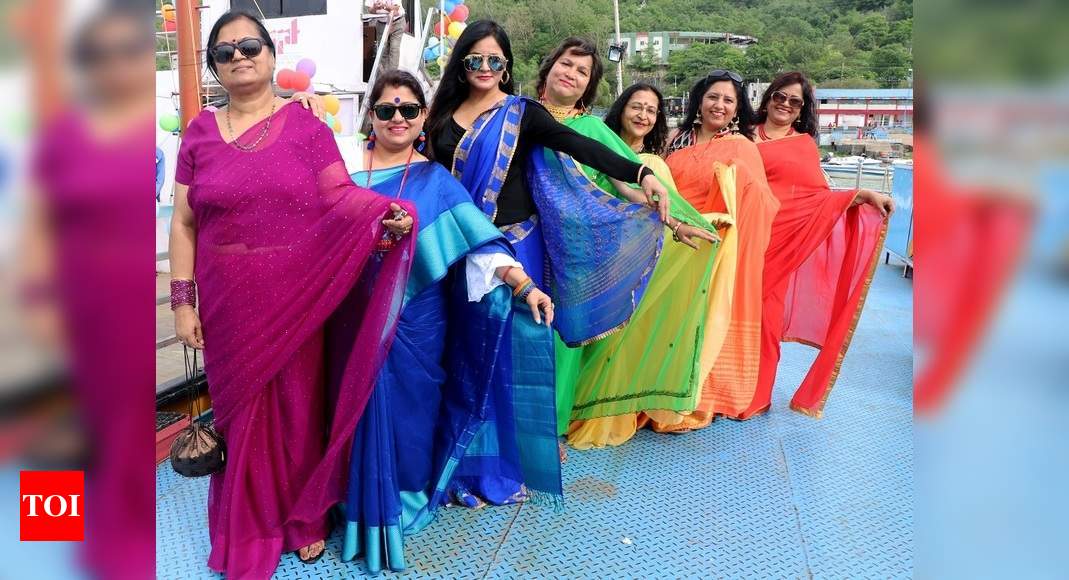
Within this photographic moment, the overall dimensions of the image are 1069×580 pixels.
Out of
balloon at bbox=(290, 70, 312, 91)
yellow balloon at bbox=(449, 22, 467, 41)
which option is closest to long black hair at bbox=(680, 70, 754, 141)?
balloon at bbox=(290, 70, 312, 91)

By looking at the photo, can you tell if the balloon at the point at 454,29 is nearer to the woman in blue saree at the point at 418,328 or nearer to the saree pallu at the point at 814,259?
the saree pallu at the point at 814,259

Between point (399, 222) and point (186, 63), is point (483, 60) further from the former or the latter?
point (186, 63)

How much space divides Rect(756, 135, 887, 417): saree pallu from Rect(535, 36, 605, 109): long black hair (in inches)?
41.4

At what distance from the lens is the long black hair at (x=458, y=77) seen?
2.40m

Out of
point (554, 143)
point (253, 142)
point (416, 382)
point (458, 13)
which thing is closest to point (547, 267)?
point (554, 143)

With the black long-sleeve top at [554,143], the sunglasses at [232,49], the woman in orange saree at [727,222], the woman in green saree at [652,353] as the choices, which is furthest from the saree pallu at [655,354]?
the sunglasses at [232,49]

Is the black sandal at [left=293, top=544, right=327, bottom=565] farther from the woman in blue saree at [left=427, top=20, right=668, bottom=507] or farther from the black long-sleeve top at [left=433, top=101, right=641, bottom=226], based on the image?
the black long-sleeve top at [left=433, top=101, right=641, bottom=226]

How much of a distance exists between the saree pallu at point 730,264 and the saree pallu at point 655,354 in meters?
0.17

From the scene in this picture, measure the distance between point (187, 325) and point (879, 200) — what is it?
2938 mm

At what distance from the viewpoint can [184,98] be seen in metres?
2.89

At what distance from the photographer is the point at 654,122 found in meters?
3.30

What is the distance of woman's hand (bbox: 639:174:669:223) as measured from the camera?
2.48 metres

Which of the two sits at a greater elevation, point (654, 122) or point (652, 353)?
point (654, 122)

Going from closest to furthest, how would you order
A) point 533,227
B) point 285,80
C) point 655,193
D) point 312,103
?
point 312,103 < point 655,193 < point 533,227 < point 285,80
